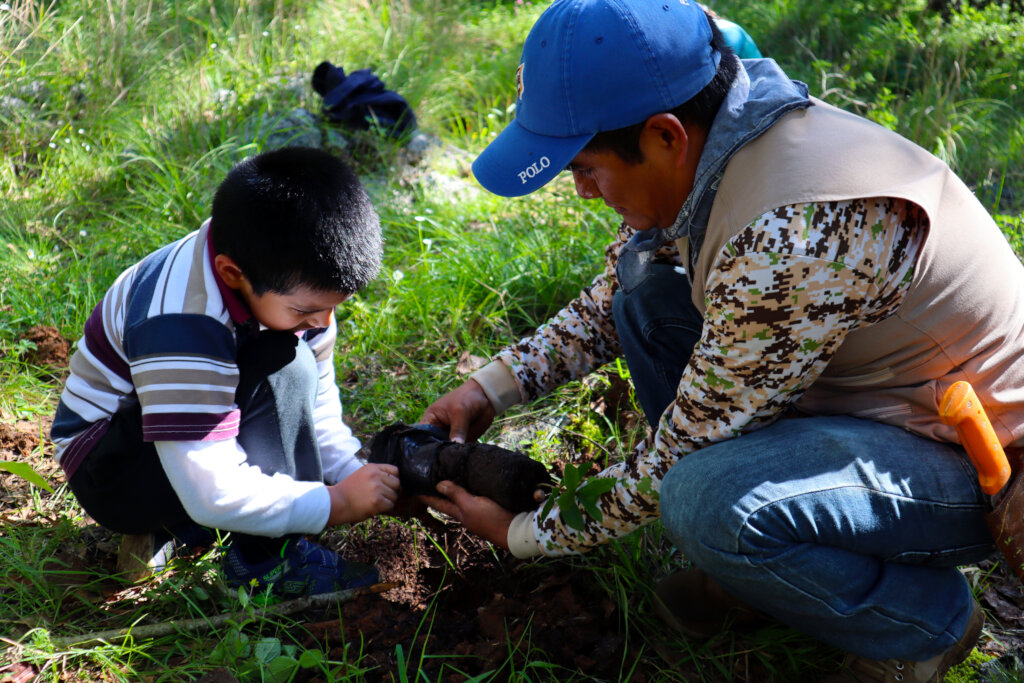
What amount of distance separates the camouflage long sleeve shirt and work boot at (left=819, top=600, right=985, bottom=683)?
0.58m

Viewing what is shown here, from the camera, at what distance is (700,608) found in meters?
1.98

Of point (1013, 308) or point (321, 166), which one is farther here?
point (321, 166)

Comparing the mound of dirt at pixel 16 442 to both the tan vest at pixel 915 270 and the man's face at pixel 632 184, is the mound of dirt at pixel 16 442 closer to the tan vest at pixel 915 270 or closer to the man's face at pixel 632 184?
the man's face at pixel 632 184

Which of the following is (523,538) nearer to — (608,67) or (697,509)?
(697,509)

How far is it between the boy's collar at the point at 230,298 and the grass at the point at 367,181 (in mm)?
712

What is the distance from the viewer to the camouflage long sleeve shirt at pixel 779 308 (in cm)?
140

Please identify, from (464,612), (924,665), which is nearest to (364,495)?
(464,612)

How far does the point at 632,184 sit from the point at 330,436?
126cm

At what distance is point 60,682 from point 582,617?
119 cm

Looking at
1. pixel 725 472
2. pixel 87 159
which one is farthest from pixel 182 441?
pixel 87 159

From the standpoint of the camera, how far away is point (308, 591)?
2111mm

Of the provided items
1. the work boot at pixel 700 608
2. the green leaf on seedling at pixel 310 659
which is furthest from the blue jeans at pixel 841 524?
the green leaf on seedling at pixel 310 659

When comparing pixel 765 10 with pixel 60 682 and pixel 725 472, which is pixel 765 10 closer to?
pixel 725 472

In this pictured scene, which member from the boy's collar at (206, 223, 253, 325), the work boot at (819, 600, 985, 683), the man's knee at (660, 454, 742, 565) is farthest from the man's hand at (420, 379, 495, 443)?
the work boot at (819, 600, 985, 683)
